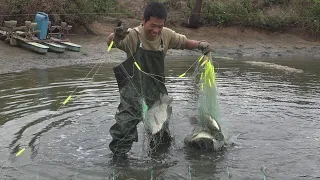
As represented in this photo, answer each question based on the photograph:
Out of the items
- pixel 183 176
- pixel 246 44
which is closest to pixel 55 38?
pixel 246 44

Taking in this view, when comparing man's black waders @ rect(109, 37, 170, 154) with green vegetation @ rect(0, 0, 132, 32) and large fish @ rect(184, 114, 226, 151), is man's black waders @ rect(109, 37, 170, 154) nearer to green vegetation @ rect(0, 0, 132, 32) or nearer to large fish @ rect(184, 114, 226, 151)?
large fish @ rect(184, 114, 226, 151)

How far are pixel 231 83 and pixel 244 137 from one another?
4799mm

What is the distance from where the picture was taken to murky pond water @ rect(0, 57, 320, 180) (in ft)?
16.1

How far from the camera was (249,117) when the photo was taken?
7.42 meters

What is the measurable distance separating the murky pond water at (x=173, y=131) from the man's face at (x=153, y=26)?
158cm

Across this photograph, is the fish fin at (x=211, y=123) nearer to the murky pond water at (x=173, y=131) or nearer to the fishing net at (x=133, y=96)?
the murky pond water at (x=173, y=131)

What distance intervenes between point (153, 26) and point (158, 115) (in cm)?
119

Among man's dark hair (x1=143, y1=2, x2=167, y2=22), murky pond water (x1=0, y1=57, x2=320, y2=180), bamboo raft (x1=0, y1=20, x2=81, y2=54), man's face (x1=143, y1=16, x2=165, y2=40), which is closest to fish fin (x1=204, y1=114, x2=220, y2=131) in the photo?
murky pond water (x1=0, y1=57, x2=320, y2=180)

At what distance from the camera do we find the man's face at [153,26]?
16.0 ft

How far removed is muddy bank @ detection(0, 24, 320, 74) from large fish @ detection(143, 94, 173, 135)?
Answer: 26.6 ft

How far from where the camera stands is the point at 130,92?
5238mm

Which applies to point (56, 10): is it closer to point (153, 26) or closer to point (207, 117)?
point (207, 117)

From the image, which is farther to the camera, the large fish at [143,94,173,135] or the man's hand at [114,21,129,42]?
the large fish at [143,94,173,135]

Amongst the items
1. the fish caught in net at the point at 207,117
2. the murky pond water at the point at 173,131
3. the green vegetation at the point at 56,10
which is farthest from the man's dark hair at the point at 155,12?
the green vegetation at the point at 56,10
